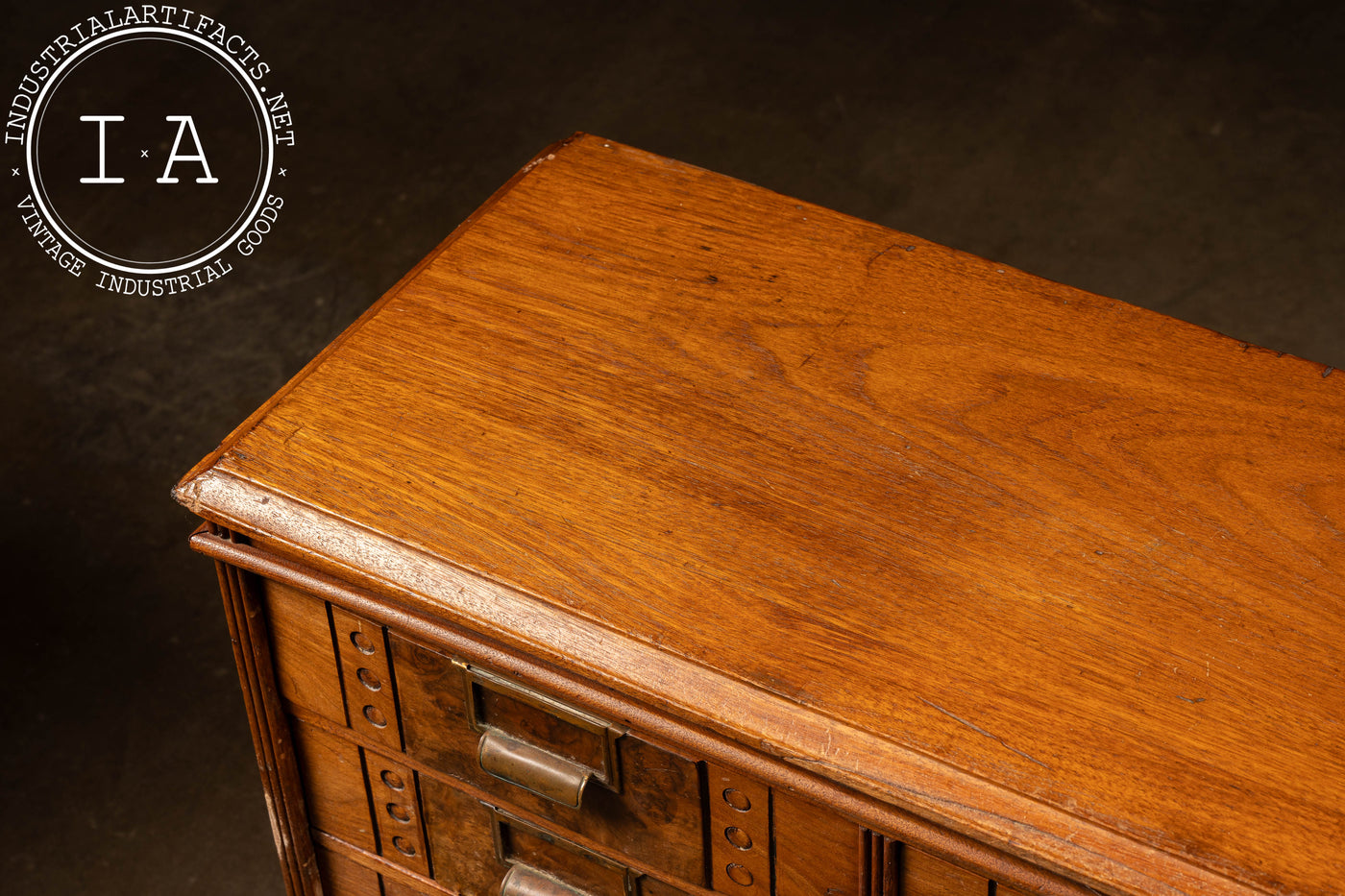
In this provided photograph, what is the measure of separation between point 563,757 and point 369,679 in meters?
0.20

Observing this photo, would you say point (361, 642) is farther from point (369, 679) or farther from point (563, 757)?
point (563, 757)

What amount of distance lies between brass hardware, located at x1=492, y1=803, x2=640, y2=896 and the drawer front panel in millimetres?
21

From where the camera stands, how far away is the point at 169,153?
3.12 m

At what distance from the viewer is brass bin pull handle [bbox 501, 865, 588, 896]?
1341mm

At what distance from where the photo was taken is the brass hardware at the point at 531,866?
1293 mm

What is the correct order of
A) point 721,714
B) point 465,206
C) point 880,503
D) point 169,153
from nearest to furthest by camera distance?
1. point 721,714
2. point 880,503
3. point 465,206
4. point 169,153

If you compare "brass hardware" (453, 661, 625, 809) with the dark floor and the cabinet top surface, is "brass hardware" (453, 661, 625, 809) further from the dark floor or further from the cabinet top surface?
the dark floor

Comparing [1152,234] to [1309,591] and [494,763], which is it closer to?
[1309,591]

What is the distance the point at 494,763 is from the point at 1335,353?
1.91 metres

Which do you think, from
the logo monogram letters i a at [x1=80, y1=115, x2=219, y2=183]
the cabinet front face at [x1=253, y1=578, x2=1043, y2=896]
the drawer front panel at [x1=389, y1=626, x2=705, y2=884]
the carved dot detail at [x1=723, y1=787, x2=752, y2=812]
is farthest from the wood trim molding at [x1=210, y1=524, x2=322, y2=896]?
the logo monogram letters i a at [x1=80, y1=115, x2=219, y2=183]

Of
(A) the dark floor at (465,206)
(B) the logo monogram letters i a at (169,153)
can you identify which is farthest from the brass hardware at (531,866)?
(B) the logo monogram letters i a at (169,153)

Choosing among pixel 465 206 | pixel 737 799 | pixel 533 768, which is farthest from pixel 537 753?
pixel 465 206
